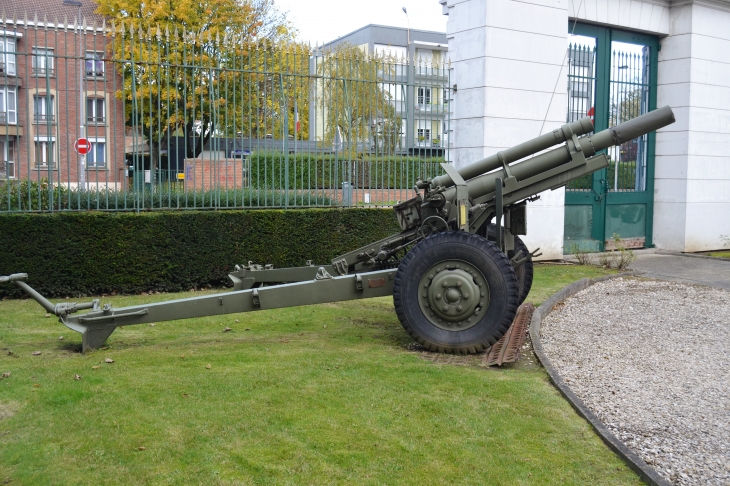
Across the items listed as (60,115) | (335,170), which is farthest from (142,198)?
(335,170)

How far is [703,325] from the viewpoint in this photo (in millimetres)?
8328

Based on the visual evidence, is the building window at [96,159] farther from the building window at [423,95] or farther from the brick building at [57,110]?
the building window at [423,95]

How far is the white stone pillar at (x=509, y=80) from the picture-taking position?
12.8 meters

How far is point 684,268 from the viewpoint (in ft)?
44.1

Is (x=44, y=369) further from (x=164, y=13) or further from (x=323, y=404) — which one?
(x=164, y=13)

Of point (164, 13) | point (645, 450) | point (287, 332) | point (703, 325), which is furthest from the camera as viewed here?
point (164, 13)

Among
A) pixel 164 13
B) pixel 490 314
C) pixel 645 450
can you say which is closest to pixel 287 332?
pixel 490 314

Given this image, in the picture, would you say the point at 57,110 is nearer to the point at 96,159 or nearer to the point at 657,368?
the point at 96,159

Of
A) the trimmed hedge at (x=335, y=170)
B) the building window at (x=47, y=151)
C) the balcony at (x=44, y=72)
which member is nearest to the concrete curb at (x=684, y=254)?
the trimmed hedge at (x=335, y=170)

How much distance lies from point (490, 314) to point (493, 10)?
309 inches

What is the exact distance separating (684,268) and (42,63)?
35.8 feet

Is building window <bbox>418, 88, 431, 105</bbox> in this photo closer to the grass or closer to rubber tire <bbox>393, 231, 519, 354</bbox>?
the grass

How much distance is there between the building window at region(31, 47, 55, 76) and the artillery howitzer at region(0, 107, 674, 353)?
4252 millimetres

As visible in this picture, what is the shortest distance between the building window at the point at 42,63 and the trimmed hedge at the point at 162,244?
6.05ft
